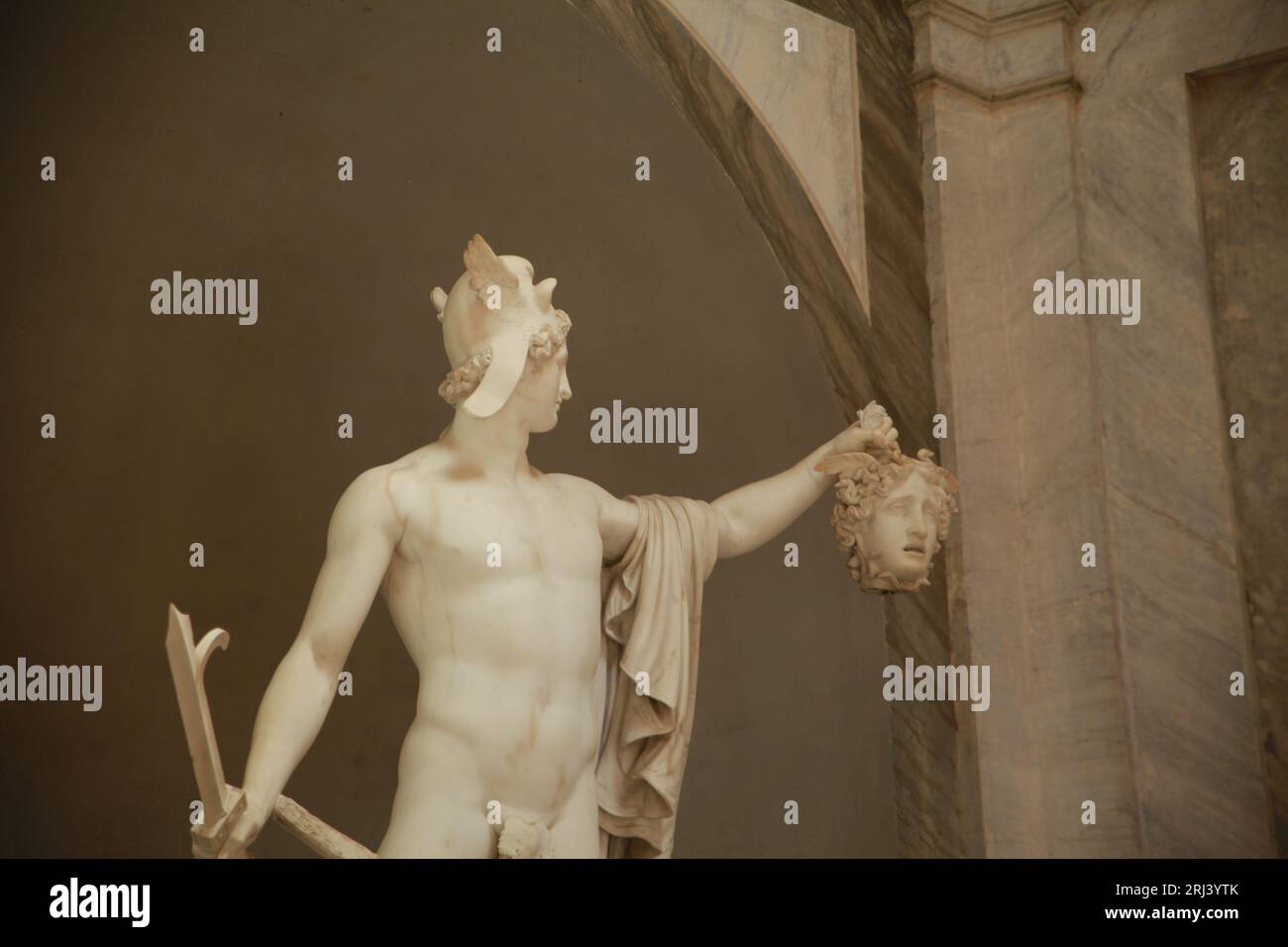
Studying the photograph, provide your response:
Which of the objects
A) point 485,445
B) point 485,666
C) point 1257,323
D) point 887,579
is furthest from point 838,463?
point 1257,323

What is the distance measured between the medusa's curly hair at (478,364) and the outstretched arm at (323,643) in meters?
0.26

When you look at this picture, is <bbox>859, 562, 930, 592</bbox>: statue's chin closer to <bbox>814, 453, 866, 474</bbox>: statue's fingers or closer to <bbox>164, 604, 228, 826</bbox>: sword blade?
<bbox>814, 453, 866, 474</bbox>: statue's fingers

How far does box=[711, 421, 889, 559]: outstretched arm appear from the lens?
4.85m

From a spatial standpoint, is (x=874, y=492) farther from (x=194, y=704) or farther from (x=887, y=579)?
(x=194, y=704)

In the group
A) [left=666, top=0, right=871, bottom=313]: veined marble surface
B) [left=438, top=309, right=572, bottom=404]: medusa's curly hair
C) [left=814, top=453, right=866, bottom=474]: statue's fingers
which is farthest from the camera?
[left=666, top=0, right=871, bottom=313]: veined marble surface

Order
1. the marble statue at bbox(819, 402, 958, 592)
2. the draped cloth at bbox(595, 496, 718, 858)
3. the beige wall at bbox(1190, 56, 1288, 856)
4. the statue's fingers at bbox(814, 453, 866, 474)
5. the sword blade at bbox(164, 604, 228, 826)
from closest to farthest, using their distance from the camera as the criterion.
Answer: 1. the sword blade at bbox(164, 604, 228, 826)
2. the draped cloth at bbox(595, 496, 718, 858)
3. the marble statue at bbox(819, 402, 958, 592)
4. the statue's fingers at bbox(814, 453, 866, 474)
5. the beige wall at bbox(1190, 56, 1288, 856)

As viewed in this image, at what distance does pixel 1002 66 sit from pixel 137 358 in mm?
3127

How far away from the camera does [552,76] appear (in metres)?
6.99

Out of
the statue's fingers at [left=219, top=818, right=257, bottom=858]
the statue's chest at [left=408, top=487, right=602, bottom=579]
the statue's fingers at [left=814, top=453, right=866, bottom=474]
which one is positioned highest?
the statue's fingers at [left=814, top=453, right=866, bottom=474]

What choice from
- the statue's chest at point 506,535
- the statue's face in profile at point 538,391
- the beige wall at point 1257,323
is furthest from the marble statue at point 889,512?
the beige wall at point 1257,323

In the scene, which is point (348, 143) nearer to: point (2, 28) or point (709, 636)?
point (2, 28)

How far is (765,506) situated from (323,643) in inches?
49.2

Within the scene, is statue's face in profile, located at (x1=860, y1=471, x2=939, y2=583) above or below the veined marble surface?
below

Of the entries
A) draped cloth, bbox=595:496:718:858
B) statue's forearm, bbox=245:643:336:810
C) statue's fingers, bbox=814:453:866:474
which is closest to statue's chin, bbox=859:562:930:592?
statue's fingers, bbox=814:453:866:474
